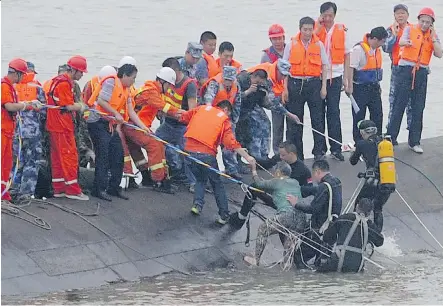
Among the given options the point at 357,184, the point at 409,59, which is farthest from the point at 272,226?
the point at 409,59

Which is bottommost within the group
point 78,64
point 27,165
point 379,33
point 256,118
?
point 27,165

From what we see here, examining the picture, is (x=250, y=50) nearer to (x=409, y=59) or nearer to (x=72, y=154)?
(x=409, y=59)

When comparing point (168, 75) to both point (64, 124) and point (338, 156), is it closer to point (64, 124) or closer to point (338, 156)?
point (64, 124)

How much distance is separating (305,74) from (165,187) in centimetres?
312

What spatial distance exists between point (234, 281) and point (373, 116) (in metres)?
5.90

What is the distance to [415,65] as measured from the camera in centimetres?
2083

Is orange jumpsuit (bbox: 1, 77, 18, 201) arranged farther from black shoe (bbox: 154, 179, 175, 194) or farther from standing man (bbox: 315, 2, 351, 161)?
standing man (bbox: 315, 2, 351, 161)

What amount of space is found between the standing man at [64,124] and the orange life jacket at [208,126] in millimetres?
1607

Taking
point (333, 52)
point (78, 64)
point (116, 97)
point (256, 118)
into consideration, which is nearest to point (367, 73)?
point (333, 52)

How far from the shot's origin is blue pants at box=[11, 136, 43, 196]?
16.2 m

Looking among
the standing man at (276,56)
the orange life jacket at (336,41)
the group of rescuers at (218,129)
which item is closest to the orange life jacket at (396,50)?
the group of rescuers at (218,129)

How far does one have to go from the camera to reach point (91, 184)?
17594 mm

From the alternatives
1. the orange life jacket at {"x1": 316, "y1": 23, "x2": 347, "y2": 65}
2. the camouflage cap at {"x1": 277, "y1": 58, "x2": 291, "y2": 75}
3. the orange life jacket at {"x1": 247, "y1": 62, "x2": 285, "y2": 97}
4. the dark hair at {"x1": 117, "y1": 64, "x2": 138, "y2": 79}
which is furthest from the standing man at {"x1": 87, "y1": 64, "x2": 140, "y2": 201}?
the orange life jacket at {"x1": 316, "y1": 23, "x2": 347, "y2": 65}

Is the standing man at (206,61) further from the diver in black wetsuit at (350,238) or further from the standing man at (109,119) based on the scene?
the diver in black wetsuit at (350,238)
